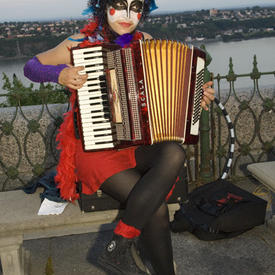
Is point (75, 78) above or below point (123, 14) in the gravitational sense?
below

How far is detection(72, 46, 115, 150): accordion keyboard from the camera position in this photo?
2020 mm

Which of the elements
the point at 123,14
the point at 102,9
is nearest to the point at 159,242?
the point at 123,14

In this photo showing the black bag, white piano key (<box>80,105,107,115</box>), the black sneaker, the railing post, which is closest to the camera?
the black sneaker

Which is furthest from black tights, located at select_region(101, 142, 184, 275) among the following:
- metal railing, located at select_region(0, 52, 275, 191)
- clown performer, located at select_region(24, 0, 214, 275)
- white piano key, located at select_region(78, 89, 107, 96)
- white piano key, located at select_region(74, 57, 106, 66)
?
metal railing, located at select_region(0, 52, 275, 191)

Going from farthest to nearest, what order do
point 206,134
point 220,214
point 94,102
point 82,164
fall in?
point 206,134 → point 220,214 → point 82,164 → point 94,102

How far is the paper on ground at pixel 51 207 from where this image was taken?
226 cm

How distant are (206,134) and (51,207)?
1892mm

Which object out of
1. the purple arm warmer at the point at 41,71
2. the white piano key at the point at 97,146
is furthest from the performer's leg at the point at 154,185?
the purple arm warmer at the point at 41,71

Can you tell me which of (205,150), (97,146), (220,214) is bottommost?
(220,214)

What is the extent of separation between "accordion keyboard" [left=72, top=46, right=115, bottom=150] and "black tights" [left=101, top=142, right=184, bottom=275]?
22 cm

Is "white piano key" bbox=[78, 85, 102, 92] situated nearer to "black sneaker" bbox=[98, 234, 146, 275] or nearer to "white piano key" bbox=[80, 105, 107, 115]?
"white piano key" bbox=[80, 105, 107, 115]

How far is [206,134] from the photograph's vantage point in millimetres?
3713

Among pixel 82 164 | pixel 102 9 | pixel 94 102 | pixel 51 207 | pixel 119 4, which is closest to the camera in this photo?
pixel 94 102

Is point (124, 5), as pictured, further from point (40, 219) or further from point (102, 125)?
point (40, 219)
